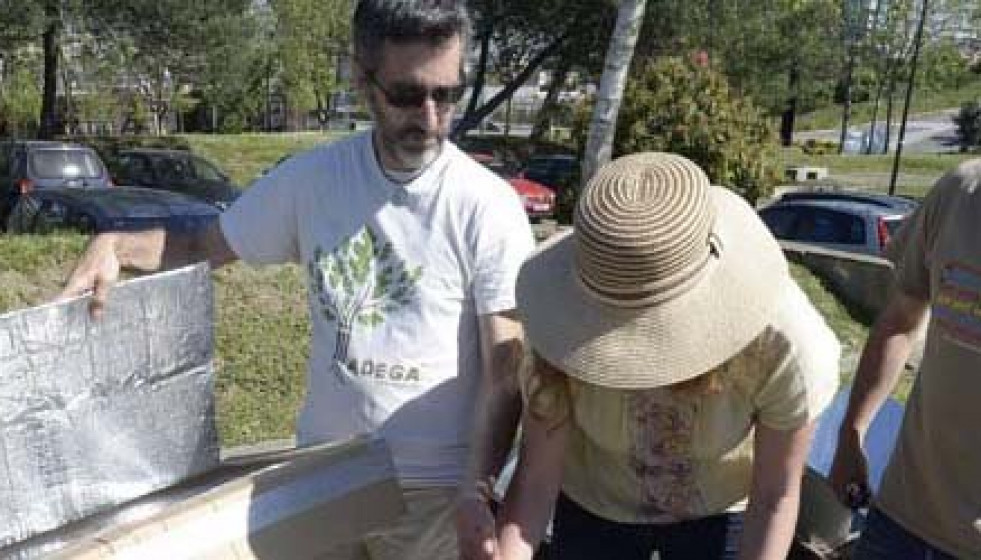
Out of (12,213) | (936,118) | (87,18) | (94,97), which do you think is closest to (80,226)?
(12,213)

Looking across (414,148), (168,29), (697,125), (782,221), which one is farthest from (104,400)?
(168,29)

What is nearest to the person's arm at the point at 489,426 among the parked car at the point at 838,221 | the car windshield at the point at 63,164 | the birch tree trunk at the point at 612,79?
the birch tree trunk at the point at 612,79

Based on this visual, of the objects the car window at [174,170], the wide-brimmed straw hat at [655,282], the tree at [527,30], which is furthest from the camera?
the tree at [527,30]

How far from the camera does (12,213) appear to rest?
14.2m

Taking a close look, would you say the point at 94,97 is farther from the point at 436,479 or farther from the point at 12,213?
the point at 436,479

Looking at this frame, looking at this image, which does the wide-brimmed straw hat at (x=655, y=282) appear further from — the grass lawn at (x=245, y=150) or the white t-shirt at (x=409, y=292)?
the grass lawn at (x=245, y=150)

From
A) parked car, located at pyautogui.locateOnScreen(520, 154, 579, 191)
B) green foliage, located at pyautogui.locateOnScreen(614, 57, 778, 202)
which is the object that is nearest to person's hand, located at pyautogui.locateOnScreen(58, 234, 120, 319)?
green foliage, located at pyautogui.locateOnScreen(614, 57, 778, 202)

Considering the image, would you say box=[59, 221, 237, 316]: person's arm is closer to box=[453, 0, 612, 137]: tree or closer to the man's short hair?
the man's short hair

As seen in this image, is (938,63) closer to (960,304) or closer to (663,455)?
(960,304)

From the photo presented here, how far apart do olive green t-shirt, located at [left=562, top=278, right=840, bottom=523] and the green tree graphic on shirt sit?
1.38ft

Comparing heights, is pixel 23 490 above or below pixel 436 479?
above

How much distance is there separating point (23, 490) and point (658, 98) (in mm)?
13361

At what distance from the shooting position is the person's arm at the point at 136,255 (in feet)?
6.54

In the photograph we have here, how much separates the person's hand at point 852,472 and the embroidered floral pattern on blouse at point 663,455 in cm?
49
